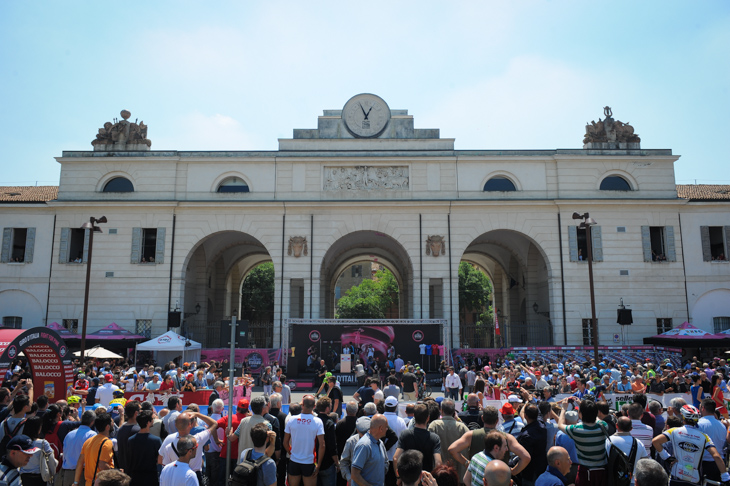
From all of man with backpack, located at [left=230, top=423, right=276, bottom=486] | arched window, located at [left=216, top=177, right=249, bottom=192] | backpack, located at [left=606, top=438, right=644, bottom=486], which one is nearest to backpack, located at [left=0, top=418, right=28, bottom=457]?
man with backpack, located at [left=230, top=423, right=276, bottom=486]

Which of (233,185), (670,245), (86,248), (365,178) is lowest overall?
(86,248)

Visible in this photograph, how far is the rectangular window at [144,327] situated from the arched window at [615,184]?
1074 inches

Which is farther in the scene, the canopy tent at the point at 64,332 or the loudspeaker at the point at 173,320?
the loudspeaker at the point at 173,320

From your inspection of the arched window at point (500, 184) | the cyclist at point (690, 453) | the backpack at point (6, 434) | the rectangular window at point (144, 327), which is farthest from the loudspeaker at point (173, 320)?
the cyclist at point (690, 453)

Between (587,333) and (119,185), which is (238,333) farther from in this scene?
(119,185)

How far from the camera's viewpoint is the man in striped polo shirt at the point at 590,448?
635 centimetres

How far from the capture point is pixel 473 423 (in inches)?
303

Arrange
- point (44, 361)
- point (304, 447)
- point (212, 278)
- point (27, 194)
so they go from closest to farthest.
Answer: point (304, 447) → point (44, 361) → point (27, 194) → point (212, 278)

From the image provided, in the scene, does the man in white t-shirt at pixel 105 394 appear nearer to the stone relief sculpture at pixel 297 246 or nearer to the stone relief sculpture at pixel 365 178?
the stone relief sculpture at pixel 297 246

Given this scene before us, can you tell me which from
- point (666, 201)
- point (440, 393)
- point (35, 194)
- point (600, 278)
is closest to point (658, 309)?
point (600, 278)

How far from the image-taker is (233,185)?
102 feet

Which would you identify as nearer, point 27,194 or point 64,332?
point 64,332

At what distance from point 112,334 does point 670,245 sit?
30.8m

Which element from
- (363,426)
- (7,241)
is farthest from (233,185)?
(363,426)
